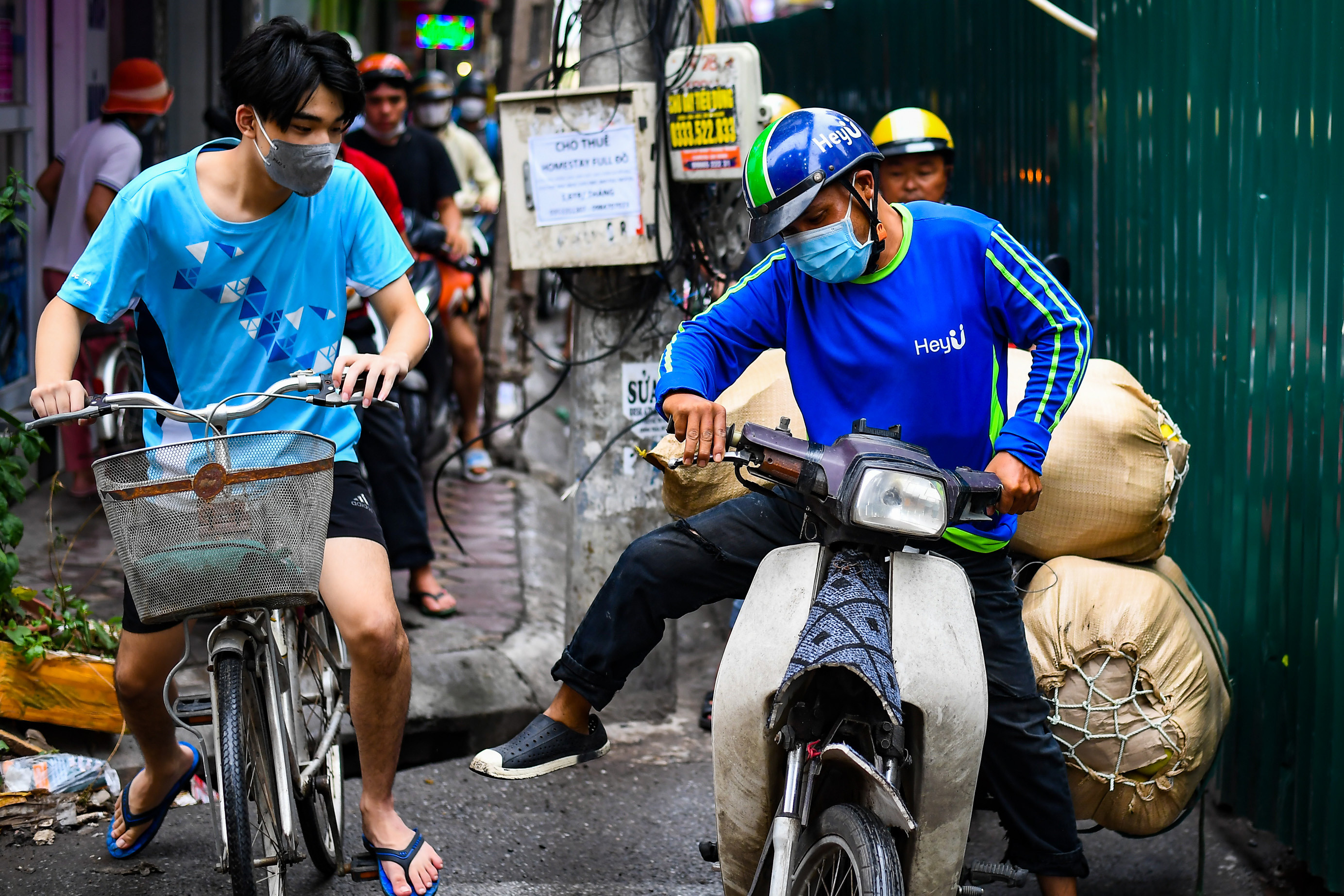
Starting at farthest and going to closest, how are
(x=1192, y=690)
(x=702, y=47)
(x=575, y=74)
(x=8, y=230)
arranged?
1. (x=8, y=230)
2. (x=575, y=74)
3. (x=702, y=47)
4. (x=1192, y=690)

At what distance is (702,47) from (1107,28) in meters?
1.39

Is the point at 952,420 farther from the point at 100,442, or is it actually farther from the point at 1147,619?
the point at 100,442

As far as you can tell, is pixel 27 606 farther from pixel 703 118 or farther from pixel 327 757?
pixel 703 118

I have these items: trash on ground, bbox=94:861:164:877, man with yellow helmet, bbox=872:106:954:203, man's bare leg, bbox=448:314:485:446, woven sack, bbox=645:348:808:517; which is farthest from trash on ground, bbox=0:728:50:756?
man's bare leg, bbox=448:314:485:446

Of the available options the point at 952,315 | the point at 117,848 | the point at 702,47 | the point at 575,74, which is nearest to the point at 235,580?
the point at 117,848

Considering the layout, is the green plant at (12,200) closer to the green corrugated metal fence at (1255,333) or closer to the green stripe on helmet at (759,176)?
the green stripe on helmet at (759,176)

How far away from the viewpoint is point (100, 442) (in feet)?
23.4

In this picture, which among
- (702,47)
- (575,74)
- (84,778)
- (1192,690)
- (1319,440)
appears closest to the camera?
(1192,690)

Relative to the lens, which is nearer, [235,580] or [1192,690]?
[235,580]

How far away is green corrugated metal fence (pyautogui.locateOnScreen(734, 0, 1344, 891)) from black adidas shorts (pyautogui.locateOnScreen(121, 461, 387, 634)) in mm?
2429

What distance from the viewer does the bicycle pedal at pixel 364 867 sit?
358 cm

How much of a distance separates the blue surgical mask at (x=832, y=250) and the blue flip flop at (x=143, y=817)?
86.8 inches

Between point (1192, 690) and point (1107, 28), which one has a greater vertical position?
point (1107, 28)

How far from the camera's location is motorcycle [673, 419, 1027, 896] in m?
2.61
